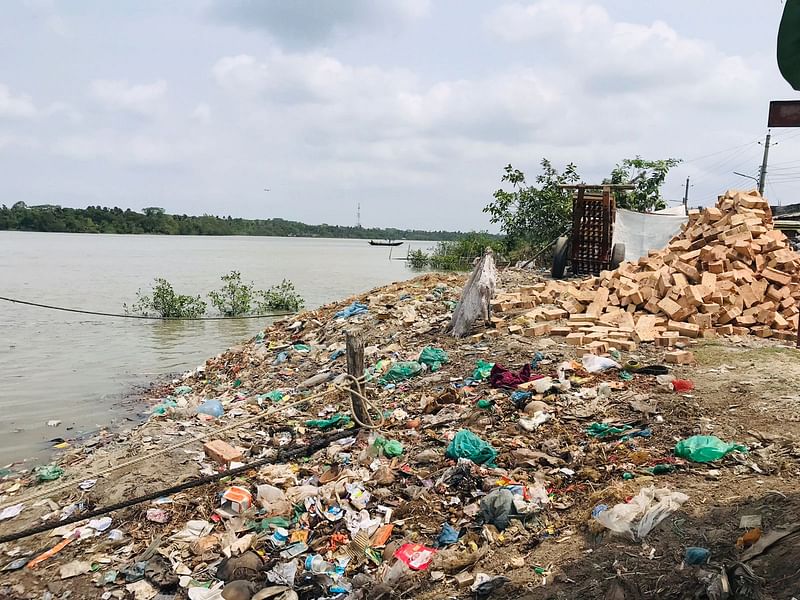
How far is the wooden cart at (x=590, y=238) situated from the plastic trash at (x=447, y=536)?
9.60 m

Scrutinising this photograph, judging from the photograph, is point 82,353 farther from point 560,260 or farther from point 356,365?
point 560,260

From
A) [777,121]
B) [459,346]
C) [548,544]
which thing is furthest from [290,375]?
[777,121]

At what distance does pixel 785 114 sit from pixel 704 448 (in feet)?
7.63

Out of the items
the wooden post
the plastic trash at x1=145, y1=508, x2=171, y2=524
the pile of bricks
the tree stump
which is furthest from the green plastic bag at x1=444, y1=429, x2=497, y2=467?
the tree stump

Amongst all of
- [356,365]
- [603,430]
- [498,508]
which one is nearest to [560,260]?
[603,430]

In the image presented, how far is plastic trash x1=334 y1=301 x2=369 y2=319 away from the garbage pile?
3.46 m

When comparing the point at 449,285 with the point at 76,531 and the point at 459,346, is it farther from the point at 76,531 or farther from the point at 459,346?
the point at 76,531

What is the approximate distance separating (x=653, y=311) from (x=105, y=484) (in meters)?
6.16

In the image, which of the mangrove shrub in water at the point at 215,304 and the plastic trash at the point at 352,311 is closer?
the plastic trash at the point at 352,311

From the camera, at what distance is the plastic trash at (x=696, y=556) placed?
8.04 feet

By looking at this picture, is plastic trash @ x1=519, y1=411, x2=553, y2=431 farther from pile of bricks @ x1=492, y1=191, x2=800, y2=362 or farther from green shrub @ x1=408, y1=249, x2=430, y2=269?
green shrub @ x1=408, y1=249, x2=430, y2=269

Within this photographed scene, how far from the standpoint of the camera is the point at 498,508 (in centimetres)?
332

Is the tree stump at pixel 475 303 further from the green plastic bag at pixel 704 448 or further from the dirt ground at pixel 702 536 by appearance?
the green plastic bag at pixel 704 448

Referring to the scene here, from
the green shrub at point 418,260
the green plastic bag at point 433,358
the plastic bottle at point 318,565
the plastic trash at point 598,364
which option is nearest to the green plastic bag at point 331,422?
the green plastic bag at point 433,358
